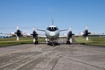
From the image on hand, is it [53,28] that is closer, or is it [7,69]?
[7,69]

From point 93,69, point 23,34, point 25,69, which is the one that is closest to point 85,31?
point 23,34

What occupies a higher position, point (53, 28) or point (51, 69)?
point (53, 28)

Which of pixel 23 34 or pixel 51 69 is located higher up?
pixel 23 34

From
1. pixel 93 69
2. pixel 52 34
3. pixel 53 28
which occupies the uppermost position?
pixel 53 28

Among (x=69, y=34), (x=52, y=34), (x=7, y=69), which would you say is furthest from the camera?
(x=69, y=34)

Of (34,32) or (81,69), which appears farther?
(34,32)

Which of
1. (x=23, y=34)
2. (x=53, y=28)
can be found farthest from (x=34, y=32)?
(x=53, y=28)

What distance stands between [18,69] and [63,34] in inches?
930

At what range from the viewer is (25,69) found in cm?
601

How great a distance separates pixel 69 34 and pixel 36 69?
21281 mm

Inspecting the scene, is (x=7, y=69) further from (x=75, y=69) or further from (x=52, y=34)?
(x=52, y=34)

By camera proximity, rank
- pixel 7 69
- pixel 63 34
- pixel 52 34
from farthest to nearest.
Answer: pixel 63 34, pixel 52 34, pixel 7 69

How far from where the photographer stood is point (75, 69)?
19.8 feet

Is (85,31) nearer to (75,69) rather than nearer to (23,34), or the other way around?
(23,34)
